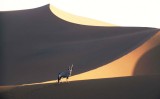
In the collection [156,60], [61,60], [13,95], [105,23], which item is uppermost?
[13,95]

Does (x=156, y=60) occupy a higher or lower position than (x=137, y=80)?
lower

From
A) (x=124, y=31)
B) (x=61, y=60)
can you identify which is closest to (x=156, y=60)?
(x=61, y=60)

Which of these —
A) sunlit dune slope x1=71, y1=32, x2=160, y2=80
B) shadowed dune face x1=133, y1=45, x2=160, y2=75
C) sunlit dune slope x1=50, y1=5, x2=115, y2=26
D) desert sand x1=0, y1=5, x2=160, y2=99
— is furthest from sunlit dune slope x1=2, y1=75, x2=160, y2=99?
sunlit dune slope x1=50, y1=5, x2=115, y2=26

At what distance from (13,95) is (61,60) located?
11.5m

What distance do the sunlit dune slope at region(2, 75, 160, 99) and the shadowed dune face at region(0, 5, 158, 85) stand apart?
5.59m

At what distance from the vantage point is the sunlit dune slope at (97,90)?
13047 millimetres

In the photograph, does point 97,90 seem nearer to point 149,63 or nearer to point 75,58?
point 149,63

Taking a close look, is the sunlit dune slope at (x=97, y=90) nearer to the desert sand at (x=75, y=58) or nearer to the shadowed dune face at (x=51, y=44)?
the desert sand at (x=75, y=58)

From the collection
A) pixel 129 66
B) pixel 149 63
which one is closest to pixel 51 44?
pixel 149 63

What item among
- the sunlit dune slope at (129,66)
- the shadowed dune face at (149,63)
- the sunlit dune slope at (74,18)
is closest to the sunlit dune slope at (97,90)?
the sunlit dune slope at (129,66)

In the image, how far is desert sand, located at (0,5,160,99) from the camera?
13805 millimetres

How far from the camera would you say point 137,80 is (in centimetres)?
1413

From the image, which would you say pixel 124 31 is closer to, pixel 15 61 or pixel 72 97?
pixel 15 61

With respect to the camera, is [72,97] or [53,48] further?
[53,48]
